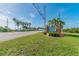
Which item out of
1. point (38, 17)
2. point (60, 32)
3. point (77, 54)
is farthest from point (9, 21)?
point (77, 54)

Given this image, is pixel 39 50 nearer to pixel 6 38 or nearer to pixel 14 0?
pixel 6 38

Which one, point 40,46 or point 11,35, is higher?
point 11,35

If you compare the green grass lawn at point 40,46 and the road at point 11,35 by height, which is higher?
the road at point 11,35

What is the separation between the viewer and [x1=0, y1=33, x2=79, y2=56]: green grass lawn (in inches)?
78.7

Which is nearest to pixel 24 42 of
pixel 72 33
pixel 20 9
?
pixel 20 9

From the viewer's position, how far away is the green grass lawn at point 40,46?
6.56 feet

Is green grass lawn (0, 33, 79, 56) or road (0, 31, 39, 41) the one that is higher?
road (0, 31, 39, 41)

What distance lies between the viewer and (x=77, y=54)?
199 centimetres

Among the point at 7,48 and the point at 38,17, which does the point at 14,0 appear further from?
the point at 7,48

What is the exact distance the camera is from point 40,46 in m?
2.03

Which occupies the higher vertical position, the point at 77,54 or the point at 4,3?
the point at 4,3

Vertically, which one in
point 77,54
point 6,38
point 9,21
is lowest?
point 77,54

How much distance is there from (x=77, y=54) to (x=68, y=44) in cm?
13

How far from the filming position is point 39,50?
201 centimetres
